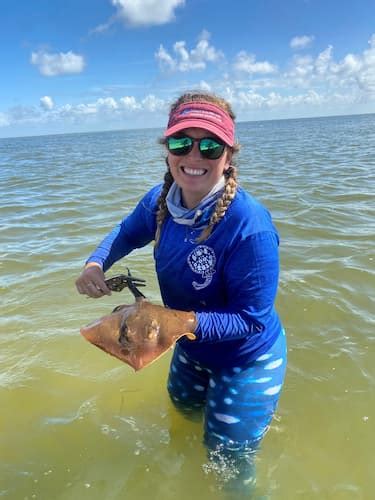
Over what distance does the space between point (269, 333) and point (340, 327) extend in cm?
302

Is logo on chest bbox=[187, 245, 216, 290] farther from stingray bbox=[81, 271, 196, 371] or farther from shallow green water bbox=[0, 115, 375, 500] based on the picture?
shallow green water bbox=[0, 115, 375, 500]

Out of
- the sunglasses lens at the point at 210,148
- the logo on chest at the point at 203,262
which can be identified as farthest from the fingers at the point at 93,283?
the sunglasses lens at the point at 210,148

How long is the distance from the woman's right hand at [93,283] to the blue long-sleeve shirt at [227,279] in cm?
41

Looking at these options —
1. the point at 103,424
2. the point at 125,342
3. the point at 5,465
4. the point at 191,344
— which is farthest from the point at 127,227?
the point at 5,465

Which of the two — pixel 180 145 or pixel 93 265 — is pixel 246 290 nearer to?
pixel 180 145

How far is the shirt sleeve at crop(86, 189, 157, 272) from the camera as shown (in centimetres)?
319

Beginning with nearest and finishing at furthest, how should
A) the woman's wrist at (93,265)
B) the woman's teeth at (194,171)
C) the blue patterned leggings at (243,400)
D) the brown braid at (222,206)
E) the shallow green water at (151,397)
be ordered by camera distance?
1. the brown braid at (222,206)
2. the woman's teeth at (194,171)
3. the blue patterned leggings at (243,400)
4. the woman's wrist at (93,265)
5. the shallow green water at (151,397)

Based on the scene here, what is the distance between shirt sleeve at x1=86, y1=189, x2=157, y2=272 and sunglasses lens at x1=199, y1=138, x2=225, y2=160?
67 centimetres

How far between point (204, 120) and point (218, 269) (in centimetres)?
91

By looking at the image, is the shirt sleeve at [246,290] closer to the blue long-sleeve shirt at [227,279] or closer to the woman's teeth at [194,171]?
the blue long-sleeve shirt at [227,279]

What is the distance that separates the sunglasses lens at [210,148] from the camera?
A: 2.58 m

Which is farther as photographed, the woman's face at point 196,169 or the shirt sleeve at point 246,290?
the woman's face at point 196,169

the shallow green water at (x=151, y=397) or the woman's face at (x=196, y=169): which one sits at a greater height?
the woman's face at (x=196, y=169)

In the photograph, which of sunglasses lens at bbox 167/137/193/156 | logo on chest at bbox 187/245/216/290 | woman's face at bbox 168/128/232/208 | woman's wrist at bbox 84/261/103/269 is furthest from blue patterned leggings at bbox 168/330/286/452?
sunglasses lens at bbox 167/137/193/156
